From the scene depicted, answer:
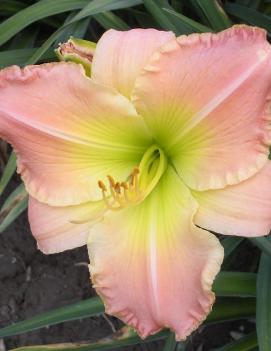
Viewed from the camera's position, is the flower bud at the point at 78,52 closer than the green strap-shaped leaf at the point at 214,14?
Yes

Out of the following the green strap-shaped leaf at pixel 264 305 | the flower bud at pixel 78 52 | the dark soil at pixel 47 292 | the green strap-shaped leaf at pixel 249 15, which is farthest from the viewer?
the dark soil at pixel 47 292

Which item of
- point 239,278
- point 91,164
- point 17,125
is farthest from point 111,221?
point 239,278

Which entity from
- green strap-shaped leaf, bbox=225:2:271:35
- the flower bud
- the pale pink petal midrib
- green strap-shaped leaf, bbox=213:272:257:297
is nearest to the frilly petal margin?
the pale pink petal midrib

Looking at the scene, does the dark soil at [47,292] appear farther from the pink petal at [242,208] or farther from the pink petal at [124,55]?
the pink petal at [124,55]

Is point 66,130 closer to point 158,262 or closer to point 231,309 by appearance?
point 158,262

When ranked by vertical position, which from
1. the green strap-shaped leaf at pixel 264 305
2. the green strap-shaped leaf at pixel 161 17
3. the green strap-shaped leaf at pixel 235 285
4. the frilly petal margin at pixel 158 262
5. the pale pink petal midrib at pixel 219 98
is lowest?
the green strap-shaped leaf at pixel 235 285

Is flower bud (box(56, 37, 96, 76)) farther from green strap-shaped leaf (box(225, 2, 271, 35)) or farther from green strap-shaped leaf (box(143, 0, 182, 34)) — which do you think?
green strap-shaped leaf (box(225, 2, 271, 35))

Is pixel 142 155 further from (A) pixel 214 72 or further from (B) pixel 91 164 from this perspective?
(A) pixel 214 72

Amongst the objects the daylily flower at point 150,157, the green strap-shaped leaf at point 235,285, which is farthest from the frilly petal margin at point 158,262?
the green strap-shaped leaf at point 235,285
